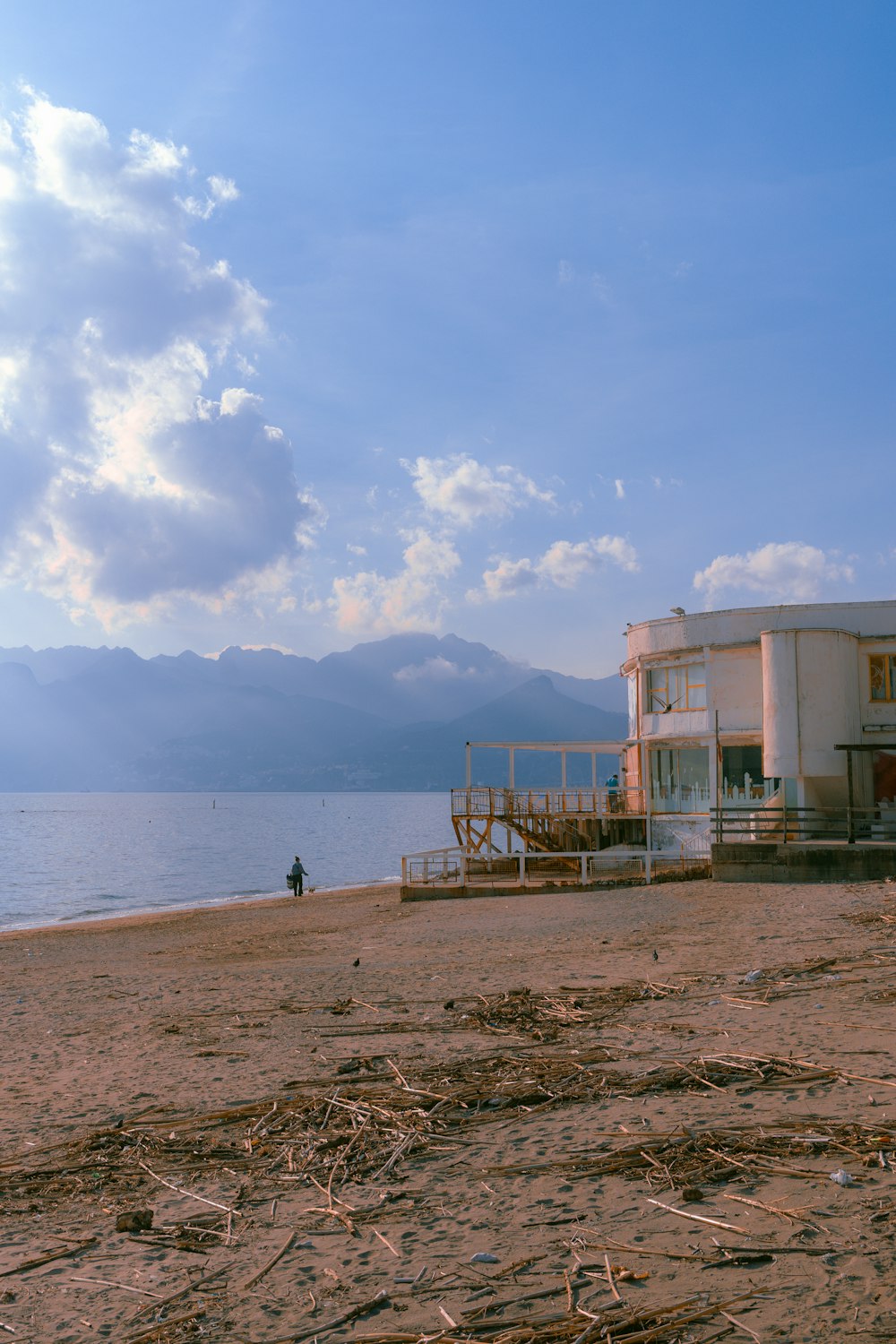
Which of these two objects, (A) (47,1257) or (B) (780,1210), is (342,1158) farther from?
(B) (780,1210)

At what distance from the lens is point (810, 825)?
26.2m

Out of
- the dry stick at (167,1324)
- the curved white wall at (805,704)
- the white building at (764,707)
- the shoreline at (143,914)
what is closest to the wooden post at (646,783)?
the white building at (764,707)

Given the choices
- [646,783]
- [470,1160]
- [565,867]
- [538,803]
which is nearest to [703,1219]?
[470,1160]

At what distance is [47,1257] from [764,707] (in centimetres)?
2539

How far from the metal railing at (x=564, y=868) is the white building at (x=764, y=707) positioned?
7.24ft

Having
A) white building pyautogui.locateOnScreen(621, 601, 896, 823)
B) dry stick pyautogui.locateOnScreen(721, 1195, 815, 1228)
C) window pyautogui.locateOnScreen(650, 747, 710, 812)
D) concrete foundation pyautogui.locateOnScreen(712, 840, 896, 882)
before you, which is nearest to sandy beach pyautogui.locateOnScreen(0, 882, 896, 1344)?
dry stick pyautogui.locateOnScreen(721, 1195, 815, 1228)

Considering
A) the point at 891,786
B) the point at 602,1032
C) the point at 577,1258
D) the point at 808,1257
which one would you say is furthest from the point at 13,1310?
the point at 891,786

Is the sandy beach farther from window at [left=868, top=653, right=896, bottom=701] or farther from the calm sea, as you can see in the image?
the calm sea

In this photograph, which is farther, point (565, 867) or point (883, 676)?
point (565, 867)

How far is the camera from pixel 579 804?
107ft

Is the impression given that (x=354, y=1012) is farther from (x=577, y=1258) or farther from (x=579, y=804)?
(x=579, y=804)

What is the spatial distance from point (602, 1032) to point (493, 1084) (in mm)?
1720

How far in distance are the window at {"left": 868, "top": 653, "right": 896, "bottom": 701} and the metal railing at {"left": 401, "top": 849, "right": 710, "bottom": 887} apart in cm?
695

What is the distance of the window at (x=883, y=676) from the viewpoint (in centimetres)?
2906
